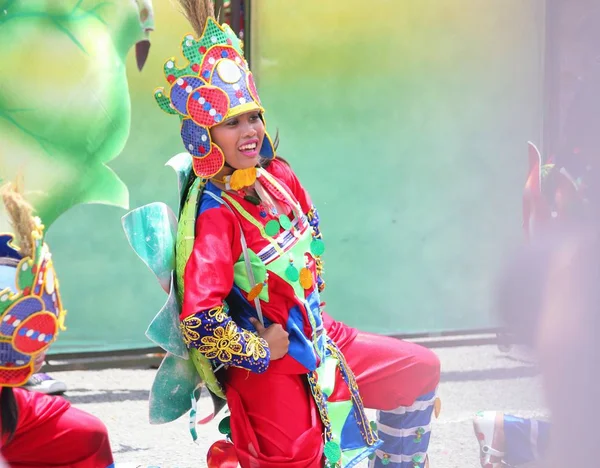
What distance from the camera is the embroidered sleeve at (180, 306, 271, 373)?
2918mm

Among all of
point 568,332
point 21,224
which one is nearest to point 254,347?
point 21,224

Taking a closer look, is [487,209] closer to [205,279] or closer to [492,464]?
[492,464]

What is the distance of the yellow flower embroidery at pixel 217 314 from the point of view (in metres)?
2.92

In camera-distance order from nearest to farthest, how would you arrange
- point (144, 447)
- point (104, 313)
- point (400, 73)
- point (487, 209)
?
1. point (144, 447)
2. point (104, 313)
3. point (400, 73)
4. point (487, 209)

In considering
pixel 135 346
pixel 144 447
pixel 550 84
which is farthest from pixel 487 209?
pixel 144 447

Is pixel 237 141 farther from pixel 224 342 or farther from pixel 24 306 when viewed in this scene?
pixel 24 306

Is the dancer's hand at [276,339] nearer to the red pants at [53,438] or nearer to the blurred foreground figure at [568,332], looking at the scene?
the red pants at [53,438]

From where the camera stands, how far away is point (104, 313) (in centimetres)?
545

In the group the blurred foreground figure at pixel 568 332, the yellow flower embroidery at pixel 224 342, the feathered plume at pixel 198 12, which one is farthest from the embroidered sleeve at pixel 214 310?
the blurred foreground figure at pixel 568 332

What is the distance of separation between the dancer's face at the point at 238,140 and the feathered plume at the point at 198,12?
32 cm

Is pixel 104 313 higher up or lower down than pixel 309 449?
lower down

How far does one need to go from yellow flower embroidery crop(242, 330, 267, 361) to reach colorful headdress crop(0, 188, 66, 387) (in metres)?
0.57

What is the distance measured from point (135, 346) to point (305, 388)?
2571mm

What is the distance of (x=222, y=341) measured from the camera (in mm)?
2932
